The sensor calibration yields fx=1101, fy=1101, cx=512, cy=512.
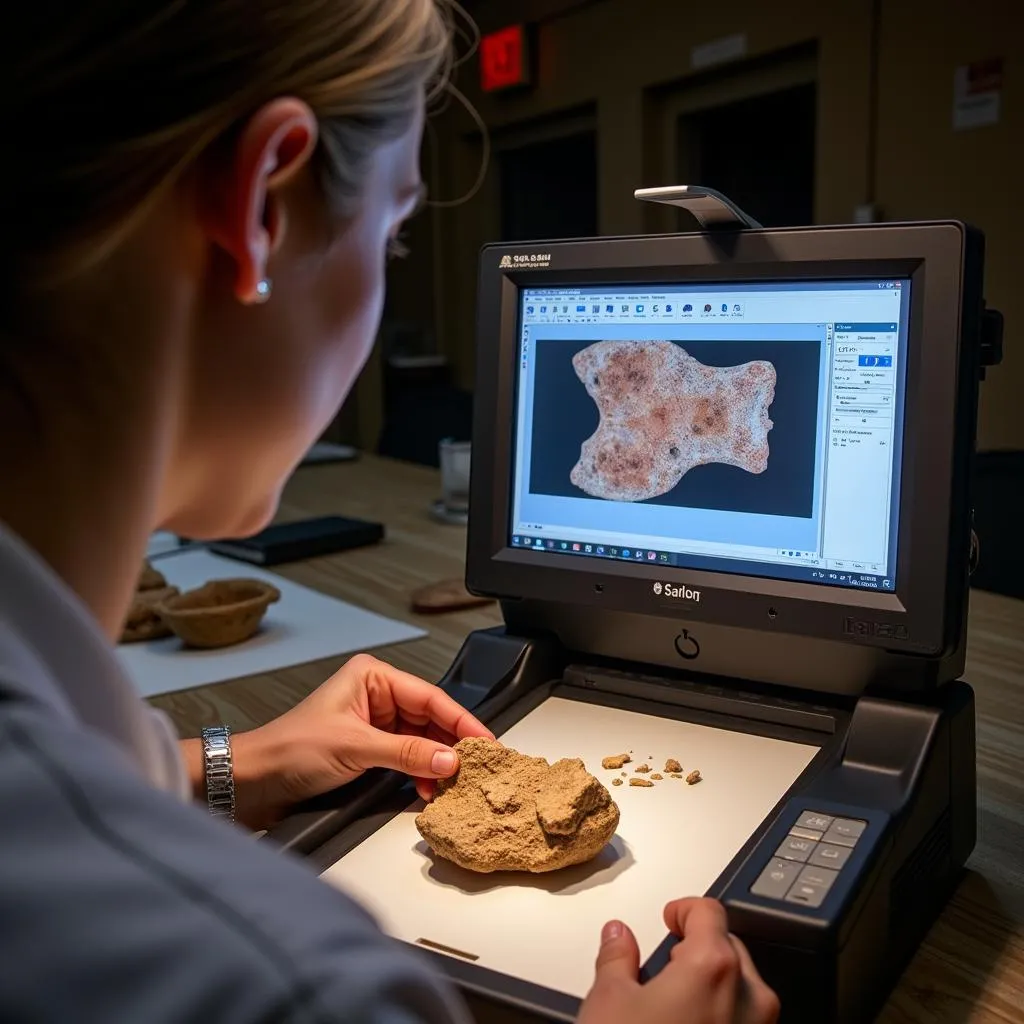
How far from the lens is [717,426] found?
2.73 feet

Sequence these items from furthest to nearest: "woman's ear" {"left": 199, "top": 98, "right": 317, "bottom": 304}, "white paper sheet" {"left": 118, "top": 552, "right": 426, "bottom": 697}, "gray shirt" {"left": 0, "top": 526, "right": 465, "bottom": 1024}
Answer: "white paper sheet" {"left": 118, "top": 552, "right": 426, "bottom": 697} → "woman's ear" {"left": 199, "top": 98, "right": 317, "bottom": 304} → "gray shirt" {"left": 0, "top": 526, "right": 465, "bottom": 1024}

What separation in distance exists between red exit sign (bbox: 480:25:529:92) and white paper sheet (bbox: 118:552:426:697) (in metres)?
3.36

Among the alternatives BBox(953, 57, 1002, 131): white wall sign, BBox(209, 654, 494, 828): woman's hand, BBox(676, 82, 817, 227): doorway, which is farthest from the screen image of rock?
BBox(676, 82, 817, 227): doorway

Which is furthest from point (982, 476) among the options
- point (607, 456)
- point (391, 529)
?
point (607, 456)

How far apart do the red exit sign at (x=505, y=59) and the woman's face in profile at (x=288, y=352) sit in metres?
4.11

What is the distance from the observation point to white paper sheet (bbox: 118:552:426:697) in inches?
49.3

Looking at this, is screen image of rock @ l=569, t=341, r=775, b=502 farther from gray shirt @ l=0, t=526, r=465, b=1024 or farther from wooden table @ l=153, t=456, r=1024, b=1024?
gray shirt @ l=0, t=526, r=465, b=1024

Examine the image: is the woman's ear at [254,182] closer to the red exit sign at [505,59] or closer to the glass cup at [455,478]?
the glass cup at [455,478]

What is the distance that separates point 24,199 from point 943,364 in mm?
569

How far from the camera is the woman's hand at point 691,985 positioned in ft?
1.73

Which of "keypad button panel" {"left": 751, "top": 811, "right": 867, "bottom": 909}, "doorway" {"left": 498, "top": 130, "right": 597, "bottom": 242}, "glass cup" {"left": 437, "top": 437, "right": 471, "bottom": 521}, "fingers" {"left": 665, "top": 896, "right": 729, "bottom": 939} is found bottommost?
"fingers" {"left": 665, "top": 896, "right": 729, "bottom": 939}

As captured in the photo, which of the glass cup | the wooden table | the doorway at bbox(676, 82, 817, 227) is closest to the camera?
the wooden table

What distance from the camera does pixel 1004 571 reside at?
189 centimetres

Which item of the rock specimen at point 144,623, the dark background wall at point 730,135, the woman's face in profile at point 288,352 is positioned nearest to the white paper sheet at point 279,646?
A: the rock specimen at point 144,623
